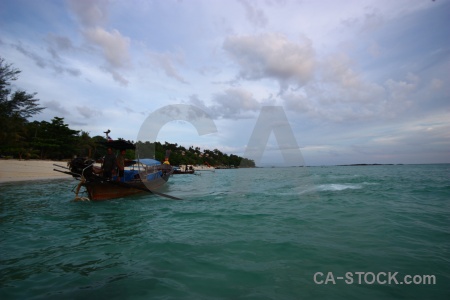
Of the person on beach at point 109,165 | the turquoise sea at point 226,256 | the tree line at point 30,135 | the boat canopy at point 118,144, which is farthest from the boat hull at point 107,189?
the tree line at point 30,135

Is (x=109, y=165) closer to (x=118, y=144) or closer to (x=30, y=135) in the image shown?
(x=118, y=144)

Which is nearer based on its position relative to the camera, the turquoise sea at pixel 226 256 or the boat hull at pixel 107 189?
the turquoise sea at pixel 226 256

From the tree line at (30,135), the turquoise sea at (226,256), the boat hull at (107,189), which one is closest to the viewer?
the turquoise sea at (226,256)

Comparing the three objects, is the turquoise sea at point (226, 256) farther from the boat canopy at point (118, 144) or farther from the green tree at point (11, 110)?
the green tree at point (11, 110)

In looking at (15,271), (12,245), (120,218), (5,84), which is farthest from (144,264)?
(5,84)

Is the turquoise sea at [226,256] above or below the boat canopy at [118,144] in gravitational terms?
below

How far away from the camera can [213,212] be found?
9.88 meters

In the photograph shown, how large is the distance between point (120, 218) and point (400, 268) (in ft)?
28.3

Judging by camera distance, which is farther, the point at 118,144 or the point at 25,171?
the point at 25,171

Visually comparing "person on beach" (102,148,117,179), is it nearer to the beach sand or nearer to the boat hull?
the boat hull

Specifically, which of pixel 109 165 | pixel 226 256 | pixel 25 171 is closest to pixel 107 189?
pixel 109 165

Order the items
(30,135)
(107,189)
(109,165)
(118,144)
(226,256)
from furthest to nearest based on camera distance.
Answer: (30,135) < (107,189) < (118,144) < (109,165) < (226,256)

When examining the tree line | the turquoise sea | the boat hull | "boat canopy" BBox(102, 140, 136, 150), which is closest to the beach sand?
the tree line

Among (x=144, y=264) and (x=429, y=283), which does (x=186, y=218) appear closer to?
(x=144, y=264)
